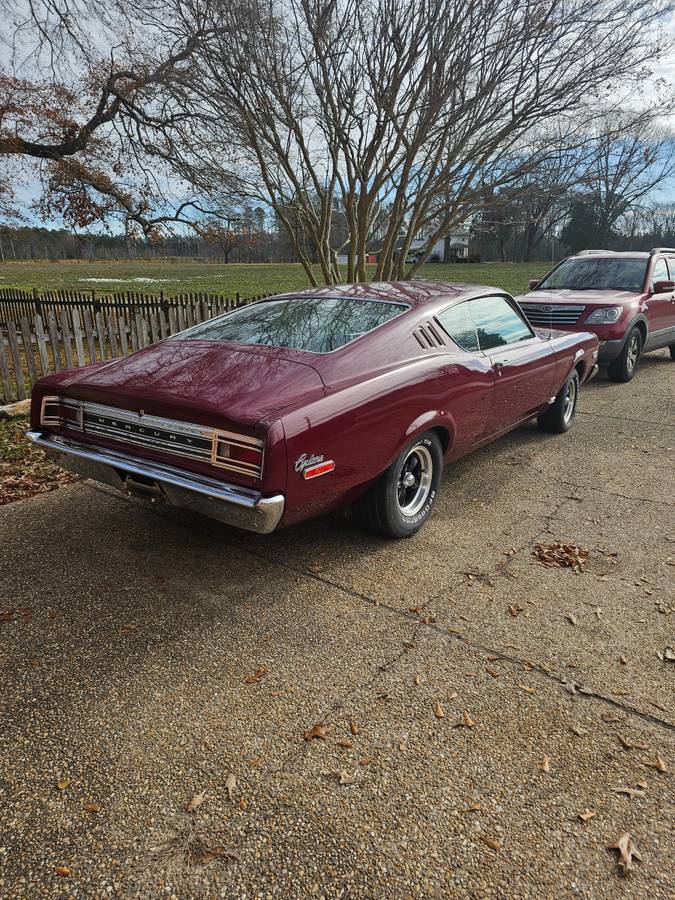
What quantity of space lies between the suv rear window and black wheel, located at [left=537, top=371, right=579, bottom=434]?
4.02 m

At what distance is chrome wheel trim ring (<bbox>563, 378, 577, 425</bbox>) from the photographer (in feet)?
20.0

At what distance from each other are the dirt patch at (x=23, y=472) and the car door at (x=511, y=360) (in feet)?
11.1

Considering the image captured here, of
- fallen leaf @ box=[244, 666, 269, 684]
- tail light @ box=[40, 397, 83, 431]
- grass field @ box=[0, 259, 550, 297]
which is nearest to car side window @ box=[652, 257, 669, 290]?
tail light @ box=[40, 397, 83, 431]

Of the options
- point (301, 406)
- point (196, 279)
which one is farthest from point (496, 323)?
point (196, 279)

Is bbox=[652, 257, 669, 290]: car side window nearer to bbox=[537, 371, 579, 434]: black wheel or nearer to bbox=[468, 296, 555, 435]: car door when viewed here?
bbox=[537, 371, 579, 434]: black wheel

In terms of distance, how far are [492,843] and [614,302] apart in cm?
822

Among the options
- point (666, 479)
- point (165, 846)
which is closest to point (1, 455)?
point (165, 846)

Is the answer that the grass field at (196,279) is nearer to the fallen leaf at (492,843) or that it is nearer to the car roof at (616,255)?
the car roof at (616,255)

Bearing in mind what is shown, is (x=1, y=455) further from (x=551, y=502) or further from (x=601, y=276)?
(x=601, y=276)

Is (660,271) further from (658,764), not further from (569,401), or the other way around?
(658,764)

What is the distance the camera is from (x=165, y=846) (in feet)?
5.99

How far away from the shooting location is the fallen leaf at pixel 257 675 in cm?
254

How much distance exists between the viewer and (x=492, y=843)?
1860 mm

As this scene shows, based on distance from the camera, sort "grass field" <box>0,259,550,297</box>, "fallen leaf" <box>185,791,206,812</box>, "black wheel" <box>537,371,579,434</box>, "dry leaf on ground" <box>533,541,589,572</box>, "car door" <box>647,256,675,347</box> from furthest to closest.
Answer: "grass field" <box>0,259,550,297</box> → "car door" <box>647,256,675,347</box> → "black wheel" <box>537,371,579,434</box> → "dry leaf on ground" <box>533,541,589,572</box> → "fallen leaf" <box>185,791,206,812</box>
